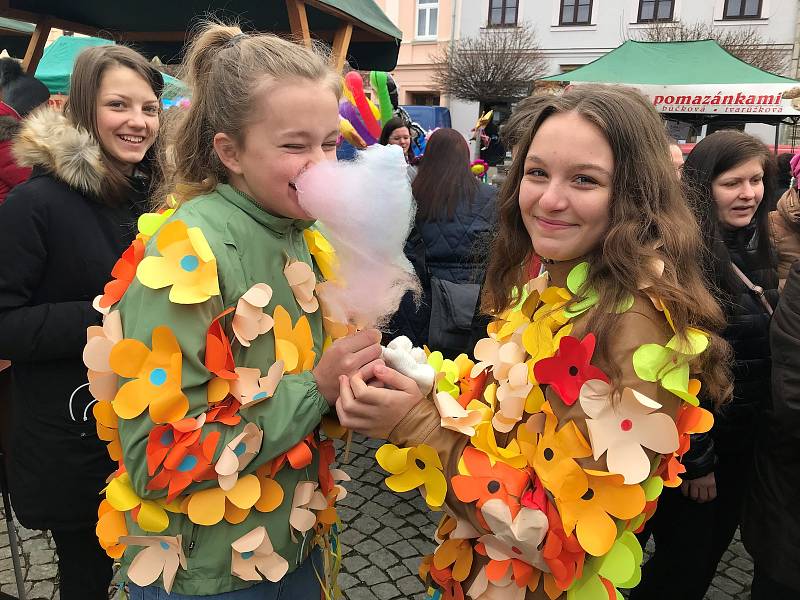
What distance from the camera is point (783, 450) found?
1725mm

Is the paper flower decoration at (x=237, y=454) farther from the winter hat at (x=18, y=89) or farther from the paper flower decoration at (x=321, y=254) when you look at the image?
the winter hat at (x=18, y=89)

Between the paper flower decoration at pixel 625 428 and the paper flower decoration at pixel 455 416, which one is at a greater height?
the paper flower decoration at pixel 625 428

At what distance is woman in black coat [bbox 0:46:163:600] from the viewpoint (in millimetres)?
1745

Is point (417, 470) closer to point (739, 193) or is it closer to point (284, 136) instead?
point (284, 136)

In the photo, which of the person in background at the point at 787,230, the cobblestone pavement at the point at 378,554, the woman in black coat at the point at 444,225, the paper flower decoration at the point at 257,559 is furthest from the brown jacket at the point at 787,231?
the paper flower decoration at the point at 257,559

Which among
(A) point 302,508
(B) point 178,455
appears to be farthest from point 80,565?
(B) point 178,455

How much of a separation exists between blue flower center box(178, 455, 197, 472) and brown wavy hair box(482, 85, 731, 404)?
83 cm

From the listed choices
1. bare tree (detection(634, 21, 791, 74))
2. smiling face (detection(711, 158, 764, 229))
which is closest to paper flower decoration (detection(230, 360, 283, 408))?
smiling face (detection(711, 158, 764, 229))

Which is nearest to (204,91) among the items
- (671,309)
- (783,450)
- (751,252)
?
(671,309)

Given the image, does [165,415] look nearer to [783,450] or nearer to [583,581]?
[583,581]

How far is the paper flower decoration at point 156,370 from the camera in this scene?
1.10m

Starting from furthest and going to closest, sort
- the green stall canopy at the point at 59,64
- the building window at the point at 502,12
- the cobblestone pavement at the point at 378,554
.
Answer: the building window at the point at 502,12, the green stall canopy at the point at 59,64, the cobblestone pavement at the point at 378,554

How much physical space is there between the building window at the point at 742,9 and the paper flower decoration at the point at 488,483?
25050mm

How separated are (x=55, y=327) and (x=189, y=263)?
35.3 inches
